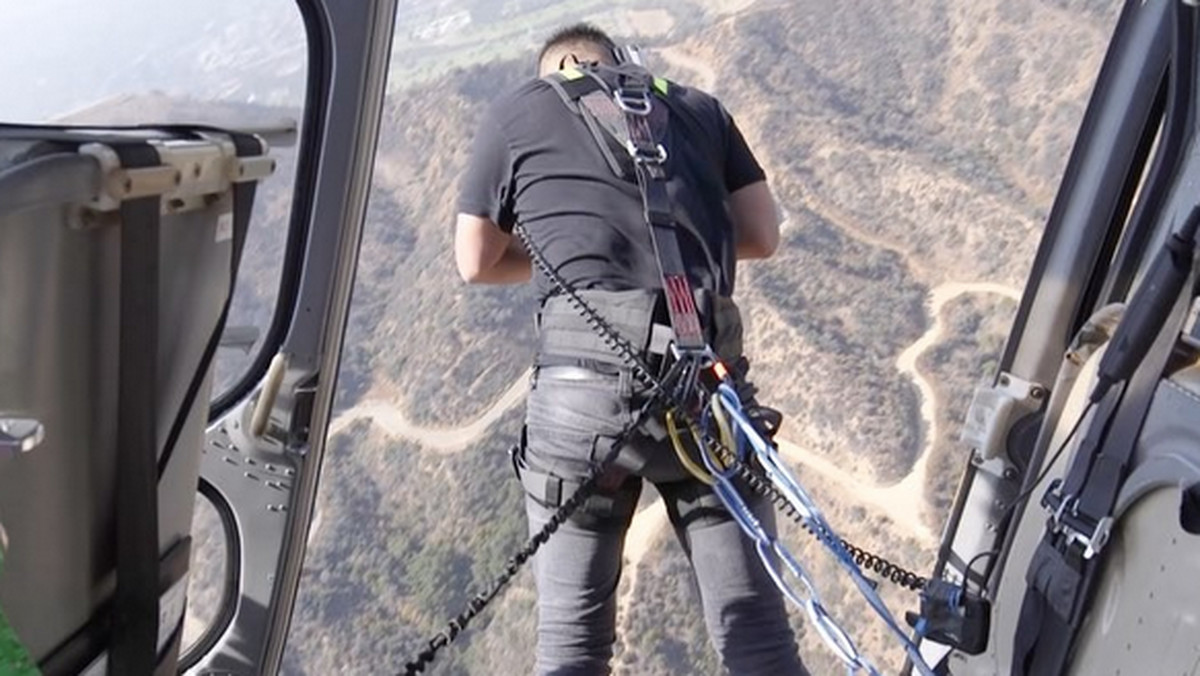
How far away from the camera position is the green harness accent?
945 millimetres

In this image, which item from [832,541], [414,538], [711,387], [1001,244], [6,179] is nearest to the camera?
[6,179]

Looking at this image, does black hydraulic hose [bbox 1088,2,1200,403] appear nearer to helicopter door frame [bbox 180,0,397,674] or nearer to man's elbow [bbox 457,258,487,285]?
man's elbow [bbox 457,258,487,285]

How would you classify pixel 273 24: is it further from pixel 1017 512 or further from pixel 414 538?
pixel 414 538

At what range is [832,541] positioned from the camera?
183cm

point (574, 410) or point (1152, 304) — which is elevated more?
point (1152, 304)

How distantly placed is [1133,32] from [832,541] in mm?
1150

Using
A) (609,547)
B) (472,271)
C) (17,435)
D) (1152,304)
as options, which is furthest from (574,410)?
(17,435)

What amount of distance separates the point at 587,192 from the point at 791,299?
2.42 m

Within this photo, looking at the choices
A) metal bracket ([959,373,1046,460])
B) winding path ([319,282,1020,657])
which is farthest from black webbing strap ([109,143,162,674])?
metal bracket ([959,373,1046,460])

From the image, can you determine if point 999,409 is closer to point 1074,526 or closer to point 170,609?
point 1074,526

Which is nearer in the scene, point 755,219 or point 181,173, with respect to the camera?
point 181,173

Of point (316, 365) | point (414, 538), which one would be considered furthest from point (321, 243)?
point (414, 538)

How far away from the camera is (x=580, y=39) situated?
8.61 ft

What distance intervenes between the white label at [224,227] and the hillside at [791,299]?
1.03m
